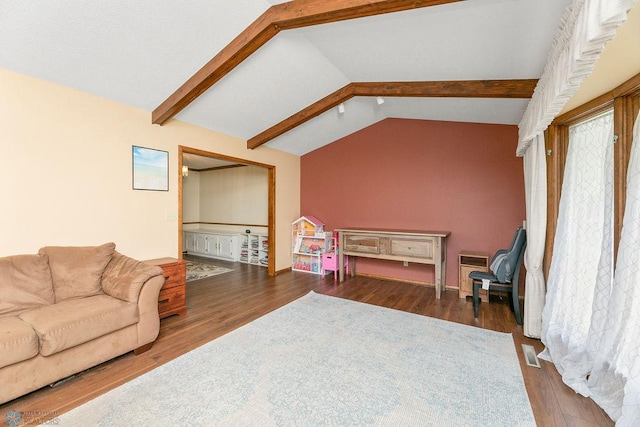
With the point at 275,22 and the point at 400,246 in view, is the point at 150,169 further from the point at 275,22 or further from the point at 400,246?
the point at 400,246

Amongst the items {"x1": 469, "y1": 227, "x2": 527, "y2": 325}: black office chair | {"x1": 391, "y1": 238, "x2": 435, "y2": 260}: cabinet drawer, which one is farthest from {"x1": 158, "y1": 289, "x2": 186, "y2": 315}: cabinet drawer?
{"x1": 469, "y1": 227, "x2": 527, "y2": 325}: black office chair

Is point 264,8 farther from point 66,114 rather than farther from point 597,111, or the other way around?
point 597,111

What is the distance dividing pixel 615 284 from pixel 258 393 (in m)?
2.46

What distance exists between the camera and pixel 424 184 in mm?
4594

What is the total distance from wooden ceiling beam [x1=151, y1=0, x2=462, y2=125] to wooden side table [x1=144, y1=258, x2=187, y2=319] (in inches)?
70.6

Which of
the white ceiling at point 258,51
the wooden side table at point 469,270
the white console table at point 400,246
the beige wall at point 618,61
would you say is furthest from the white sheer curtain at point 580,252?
the white console table at point 400,246

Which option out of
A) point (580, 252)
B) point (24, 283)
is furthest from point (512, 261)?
point (24, 283)

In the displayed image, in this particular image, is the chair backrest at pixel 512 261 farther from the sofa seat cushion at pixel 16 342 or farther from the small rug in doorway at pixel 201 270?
the small rug in doorway at pixel 201 270

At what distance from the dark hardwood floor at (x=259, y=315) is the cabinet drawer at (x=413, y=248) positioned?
23.1 inches

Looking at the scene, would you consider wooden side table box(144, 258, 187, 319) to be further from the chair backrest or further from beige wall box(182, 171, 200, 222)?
beige wall box(182, 171, 200, 222)

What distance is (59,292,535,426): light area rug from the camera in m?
1.65

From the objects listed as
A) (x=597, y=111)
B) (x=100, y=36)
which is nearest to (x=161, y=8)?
(x=100, y=36)

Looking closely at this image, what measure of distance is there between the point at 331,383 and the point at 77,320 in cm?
192

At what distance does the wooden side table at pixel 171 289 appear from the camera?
304 cm
